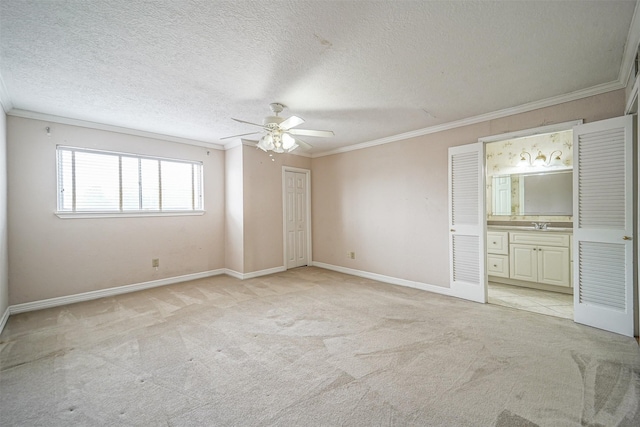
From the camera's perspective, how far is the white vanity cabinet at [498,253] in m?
4.38

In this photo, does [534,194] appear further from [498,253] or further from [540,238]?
[498,253]

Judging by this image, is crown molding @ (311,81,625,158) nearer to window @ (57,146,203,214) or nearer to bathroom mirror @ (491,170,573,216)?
bathroom mirror @ (491,170,573,216)

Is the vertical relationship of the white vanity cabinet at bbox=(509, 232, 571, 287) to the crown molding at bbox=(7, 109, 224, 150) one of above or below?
below

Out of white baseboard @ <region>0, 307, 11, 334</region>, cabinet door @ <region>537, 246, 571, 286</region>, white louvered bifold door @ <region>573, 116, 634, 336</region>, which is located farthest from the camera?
cabinet door @ <region>537, 246, 571, 286</region>

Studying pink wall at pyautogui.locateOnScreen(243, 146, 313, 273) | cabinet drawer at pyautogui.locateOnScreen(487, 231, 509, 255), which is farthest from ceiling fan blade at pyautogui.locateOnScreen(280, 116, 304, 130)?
cabinet drawer at pyautogui.locateOnScreen(487, 231, 509, 255)

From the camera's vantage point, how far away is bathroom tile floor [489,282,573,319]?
3.32 m

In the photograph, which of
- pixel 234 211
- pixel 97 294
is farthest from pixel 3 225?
pixel 234 211

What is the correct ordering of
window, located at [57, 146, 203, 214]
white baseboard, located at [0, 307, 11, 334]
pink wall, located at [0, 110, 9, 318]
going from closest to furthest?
white baseboard, located at [0, 307, 11, 334], pink wall, located at [0, 110, 9, 318], window, located at [57, 146, 203, 214]

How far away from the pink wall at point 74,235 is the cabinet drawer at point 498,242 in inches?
197

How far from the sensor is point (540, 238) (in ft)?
13.3

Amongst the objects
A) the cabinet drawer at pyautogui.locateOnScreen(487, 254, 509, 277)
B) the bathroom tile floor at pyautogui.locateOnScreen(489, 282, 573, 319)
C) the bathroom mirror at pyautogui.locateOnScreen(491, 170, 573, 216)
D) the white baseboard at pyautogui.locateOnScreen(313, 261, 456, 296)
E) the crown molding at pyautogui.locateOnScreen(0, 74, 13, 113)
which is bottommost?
the bathroom tile floor at pyautogui.locateOnScreen(489, 282, 573, 319)

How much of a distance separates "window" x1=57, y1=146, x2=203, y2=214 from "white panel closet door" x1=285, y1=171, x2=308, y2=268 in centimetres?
167

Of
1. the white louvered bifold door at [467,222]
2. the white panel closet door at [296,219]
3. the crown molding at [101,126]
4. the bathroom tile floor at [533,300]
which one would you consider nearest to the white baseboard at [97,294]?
the white panel closet door at [296,219]

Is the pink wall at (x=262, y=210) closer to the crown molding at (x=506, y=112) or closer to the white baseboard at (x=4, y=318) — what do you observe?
the crown molding at (x=506, y=112)
